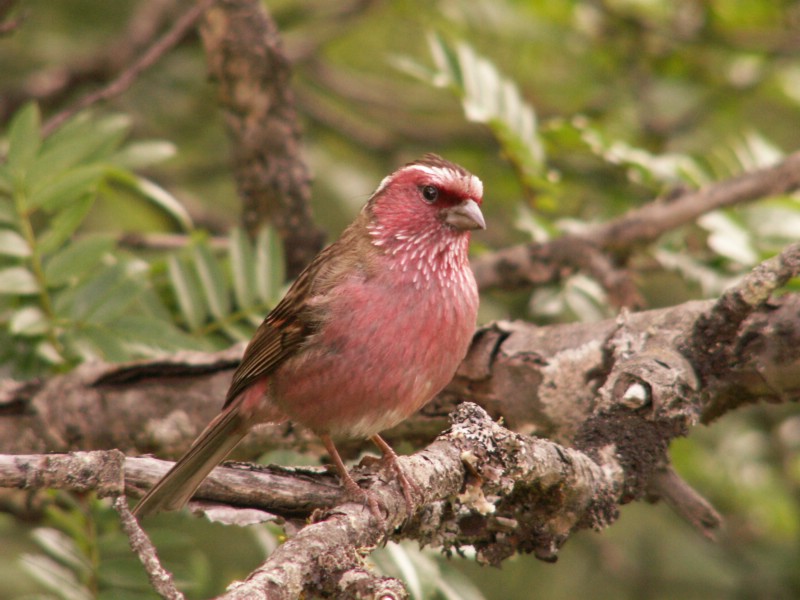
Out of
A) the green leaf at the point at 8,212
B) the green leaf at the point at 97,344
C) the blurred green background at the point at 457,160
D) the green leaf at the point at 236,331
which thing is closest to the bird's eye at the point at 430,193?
the blurred green background at the point at 457,160

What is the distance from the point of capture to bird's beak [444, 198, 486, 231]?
4082 mm

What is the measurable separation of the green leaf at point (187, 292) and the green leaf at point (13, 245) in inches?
26.1

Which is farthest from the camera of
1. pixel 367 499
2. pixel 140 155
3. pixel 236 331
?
pixel 236 331

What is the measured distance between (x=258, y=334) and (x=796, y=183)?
2708 millimetres

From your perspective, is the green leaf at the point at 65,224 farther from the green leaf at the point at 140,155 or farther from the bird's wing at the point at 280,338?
the bird's wing at the point at 280,338

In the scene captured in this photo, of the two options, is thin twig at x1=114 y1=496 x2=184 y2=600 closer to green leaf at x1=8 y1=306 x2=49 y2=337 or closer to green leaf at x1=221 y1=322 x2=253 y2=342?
green leaf at x1=8 y1=306 x2=49 y2=337

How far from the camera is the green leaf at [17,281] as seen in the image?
165 inches

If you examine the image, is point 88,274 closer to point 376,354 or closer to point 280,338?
point 280,338

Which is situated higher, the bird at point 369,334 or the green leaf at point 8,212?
the green leaf at point 8,212

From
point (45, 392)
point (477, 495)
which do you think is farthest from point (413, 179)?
point (45, 392)

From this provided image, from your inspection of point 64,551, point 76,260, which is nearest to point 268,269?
point 76,260

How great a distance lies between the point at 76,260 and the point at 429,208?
5.15 ft

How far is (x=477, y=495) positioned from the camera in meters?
3.17

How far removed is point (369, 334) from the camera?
3.72 metres
